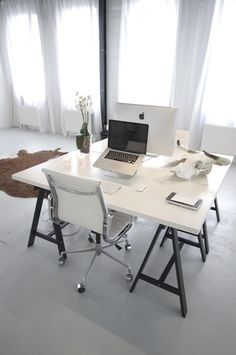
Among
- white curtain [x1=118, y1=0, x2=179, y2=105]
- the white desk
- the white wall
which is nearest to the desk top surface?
the white desk

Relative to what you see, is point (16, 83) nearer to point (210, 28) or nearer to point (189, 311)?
point (210, 28)

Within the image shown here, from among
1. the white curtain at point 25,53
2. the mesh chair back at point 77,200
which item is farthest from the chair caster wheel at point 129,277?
the white curtain at point 25,53

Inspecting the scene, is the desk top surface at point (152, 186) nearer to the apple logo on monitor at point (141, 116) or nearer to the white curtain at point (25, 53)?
the apple logo on monitor at point (141, 116)

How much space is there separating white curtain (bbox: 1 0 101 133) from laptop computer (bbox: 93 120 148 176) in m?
3.26

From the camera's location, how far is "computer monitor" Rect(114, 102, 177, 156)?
177 centimetres

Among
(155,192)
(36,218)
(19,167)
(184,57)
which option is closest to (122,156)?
(155,192)

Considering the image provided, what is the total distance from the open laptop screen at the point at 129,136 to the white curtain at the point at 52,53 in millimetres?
3253

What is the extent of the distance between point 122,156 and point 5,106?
5431 mm

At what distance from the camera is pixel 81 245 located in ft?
7.06

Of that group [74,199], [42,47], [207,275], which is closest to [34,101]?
[42,47]

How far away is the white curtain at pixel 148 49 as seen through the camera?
12.6 feet

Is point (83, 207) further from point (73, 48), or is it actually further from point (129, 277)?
point (73, 48)

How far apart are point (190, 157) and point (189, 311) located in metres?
1.21

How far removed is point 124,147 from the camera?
1.88 meters
